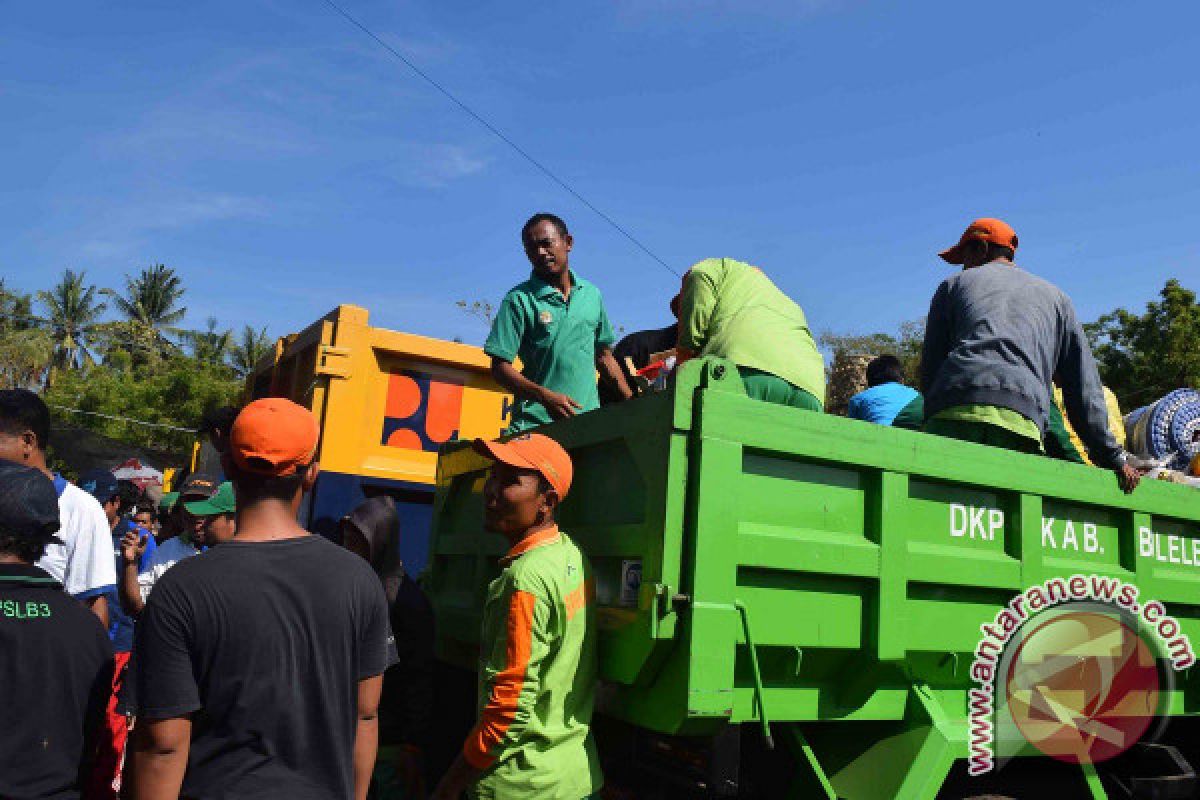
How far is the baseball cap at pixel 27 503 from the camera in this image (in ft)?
7.02

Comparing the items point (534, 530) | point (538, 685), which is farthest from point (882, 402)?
point (538, 685)

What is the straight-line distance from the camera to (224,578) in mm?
1759

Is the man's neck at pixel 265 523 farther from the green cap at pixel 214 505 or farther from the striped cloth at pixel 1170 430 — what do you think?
the striped cloth at pixel 1170 430

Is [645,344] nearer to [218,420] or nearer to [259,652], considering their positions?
[218,420]

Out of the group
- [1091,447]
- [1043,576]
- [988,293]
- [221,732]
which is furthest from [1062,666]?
[221,732]

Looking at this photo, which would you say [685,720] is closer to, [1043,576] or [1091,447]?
[1043,576]

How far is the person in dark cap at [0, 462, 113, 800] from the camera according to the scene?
77.8 inches

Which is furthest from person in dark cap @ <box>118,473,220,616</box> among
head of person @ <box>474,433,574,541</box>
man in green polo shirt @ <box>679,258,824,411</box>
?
man in green polo shirt @ <box>679,258,824,411</box>

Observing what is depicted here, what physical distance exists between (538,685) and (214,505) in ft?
6.28

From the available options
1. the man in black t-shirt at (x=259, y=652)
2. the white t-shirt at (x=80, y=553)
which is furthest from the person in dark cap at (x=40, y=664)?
the white t-shirt at (x=80, y=553)

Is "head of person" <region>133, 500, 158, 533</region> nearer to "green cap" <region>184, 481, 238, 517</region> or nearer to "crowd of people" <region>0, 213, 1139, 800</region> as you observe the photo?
"crowd of people" <region>0, 213, 1139, 800</region>

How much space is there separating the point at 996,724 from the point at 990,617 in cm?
33

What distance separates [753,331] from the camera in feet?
10.1

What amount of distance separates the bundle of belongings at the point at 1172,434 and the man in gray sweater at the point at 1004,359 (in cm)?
290
